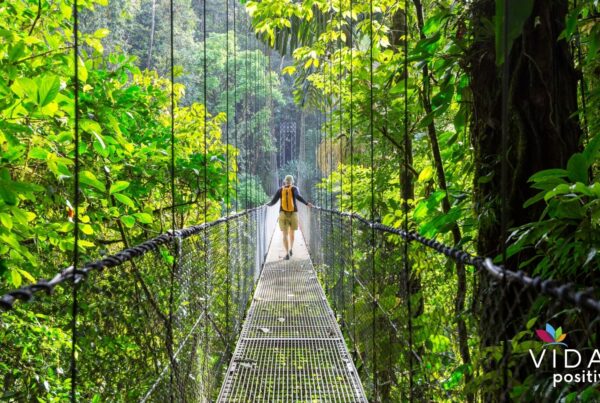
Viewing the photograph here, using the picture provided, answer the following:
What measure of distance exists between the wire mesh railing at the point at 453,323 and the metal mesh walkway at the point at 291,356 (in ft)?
0.30

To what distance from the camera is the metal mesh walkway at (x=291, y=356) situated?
196cm

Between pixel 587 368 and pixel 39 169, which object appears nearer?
Answer: pixel 587 368

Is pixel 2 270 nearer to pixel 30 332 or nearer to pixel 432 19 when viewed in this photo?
pixel 30 332

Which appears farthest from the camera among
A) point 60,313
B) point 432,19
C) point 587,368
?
point 60,313

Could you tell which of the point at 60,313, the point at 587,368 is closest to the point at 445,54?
the point at 587,368

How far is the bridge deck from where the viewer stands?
1.96 meters

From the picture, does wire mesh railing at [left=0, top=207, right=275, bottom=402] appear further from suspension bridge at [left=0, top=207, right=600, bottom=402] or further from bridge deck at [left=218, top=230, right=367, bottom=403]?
bridge deck at [left=218, top=230, right=367, bottom=403]

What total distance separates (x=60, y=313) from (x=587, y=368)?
1863mm

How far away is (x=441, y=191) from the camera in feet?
4.23

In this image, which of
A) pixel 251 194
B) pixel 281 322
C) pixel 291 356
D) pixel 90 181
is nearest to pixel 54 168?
pixel 90 181

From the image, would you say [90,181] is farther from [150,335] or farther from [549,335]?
[549,335]

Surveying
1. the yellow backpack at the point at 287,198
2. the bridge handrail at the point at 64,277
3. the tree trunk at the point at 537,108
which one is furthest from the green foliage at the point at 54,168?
the yellow backpack at the point at 287,198

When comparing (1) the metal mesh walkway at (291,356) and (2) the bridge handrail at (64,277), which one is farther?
(1) the metal mesh walkway at (291,356)

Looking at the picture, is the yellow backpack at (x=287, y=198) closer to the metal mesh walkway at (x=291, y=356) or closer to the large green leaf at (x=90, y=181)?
the metal mesh walkway at (x=291, y=356)
